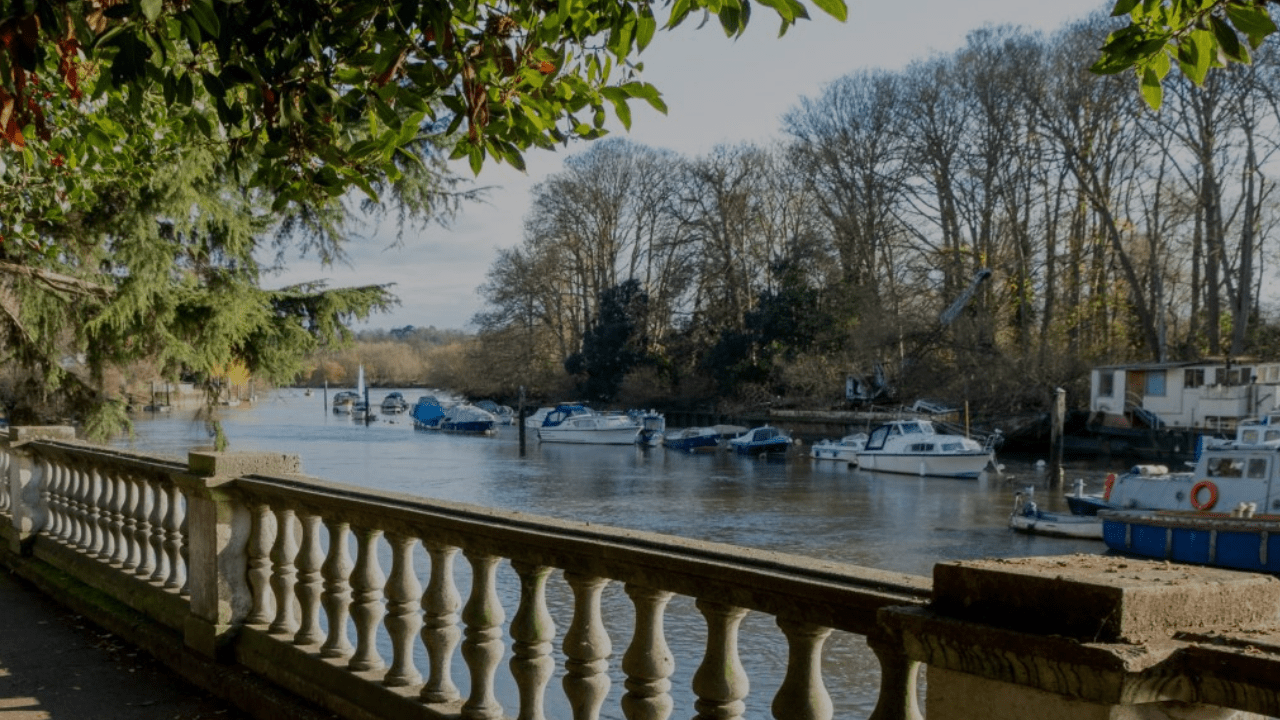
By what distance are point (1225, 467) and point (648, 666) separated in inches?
1069

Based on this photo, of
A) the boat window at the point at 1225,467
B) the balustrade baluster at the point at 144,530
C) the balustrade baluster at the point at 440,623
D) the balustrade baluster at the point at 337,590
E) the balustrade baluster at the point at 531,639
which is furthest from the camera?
the boat window at the point at 1225,467

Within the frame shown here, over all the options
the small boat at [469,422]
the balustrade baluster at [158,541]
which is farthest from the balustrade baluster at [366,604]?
the small boat at [469,422]

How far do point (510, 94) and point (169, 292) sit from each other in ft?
34.5

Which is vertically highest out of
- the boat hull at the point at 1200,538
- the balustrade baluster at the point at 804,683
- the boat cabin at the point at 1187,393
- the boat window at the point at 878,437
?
the boat cabin at the point at 1187,393

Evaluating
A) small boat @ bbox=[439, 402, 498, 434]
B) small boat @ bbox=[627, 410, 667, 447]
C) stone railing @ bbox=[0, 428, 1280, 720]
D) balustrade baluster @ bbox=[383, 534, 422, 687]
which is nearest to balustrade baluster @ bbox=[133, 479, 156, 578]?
stone railing @ bbox=[0, 428, 1280, 720]

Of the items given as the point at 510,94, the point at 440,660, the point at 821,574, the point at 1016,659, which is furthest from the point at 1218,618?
the point at 510,94

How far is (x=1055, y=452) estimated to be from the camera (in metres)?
37.8

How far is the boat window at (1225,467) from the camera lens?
87.0ft

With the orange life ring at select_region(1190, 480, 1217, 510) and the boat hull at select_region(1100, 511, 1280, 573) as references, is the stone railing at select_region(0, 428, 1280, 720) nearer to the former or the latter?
the boat hull at select_region(1100, 511, 1280, 573)

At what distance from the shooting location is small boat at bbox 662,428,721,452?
180 feet

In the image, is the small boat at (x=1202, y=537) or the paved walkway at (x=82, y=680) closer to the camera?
the paved walkway at (x=82, y=680)

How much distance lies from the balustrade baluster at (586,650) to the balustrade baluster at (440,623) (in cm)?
62

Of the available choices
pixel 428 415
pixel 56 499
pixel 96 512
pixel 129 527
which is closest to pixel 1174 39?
pixel 129 527

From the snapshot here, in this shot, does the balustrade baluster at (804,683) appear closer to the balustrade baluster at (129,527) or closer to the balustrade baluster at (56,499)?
the balustrade baluster at (129,527)
